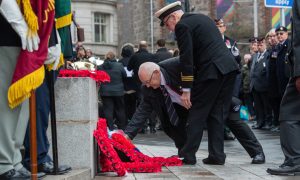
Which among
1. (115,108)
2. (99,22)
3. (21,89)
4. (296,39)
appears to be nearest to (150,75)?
(296,39)

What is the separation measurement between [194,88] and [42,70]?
3052 millimetres

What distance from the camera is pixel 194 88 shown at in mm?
7793

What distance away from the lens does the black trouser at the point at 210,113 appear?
772 centimetres

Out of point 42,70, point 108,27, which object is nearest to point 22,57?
point 42,70

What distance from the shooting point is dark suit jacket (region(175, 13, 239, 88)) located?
755 centimetres

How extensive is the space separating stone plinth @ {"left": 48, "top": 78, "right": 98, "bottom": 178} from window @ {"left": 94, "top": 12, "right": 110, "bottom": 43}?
159 feet

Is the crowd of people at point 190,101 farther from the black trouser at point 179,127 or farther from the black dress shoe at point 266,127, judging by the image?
the black dress shoe at point 266,127

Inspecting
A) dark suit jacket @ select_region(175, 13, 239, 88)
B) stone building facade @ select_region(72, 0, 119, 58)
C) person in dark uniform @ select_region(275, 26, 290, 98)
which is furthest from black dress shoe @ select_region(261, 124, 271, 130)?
stone building facade @ select_region(72, 0, 119, 58)

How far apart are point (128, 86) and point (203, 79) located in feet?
28.8

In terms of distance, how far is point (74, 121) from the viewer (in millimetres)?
6215

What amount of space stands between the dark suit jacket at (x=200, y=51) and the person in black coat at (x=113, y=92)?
7070 mm

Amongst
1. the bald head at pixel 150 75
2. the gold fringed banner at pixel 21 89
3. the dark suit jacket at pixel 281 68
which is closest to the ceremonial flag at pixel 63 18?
the gold fringed banner at pixel 21 89

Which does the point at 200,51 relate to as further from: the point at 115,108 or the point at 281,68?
the point at 115,108

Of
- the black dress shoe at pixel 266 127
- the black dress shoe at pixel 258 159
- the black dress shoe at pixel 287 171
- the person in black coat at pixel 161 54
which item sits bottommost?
the black dress shoe at pixel 266 127
